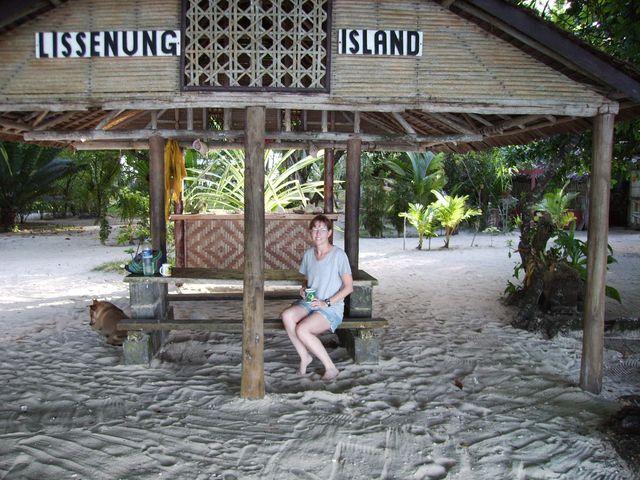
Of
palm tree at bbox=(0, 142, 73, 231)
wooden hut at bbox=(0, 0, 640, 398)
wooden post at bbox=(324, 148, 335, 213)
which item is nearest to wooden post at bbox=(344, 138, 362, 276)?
wooden post at bbox=(324, 148, 335, 213)

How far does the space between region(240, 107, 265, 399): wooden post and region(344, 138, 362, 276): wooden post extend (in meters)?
2.02

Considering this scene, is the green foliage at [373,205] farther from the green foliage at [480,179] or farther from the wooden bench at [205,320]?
the wooden bench at [205,320]

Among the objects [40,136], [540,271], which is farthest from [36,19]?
[540,271]

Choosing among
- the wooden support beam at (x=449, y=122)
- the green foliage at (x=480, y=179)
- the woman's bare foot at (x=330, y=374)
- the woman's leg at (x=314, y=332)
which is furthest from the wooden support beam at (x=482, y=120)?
the green foliage at (x=480, y=179)

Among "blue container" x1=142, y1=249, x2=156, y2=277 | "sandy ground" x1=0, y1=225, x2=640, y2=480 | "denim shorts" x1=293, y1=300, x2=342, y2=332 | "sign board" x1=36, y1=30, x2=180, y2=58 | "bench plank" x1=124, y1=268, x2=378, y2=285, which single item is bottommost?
"sandy ground" x1=0, y1=225, x2=640, y2=480

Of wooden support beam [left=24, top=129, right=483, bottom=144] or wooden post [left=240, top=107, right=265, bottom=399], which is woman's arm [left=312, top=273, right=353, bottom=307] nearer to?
wooden post [left=240, top=107, right=265, bottom=399]

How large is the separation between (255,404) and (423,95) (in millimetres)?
2582

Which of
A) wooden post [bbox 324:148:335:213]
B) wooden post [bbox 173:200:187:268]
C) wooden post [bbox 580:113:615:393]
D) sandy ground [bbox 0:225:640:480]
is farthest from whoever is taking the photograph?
wooden post [bbox 173:200:187:268]

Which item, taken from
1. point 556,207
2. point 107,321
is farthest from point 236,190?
point 556,207

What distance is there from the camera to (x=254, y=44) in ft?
12.6

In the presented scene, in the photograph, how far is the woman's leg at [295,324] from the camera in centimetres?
455

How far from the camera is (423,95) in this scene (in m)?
3.92

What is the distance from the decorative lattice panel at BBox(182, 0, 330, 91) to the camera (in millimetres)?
3822

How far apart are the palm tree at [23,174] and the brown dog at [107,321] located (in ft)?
46.3
